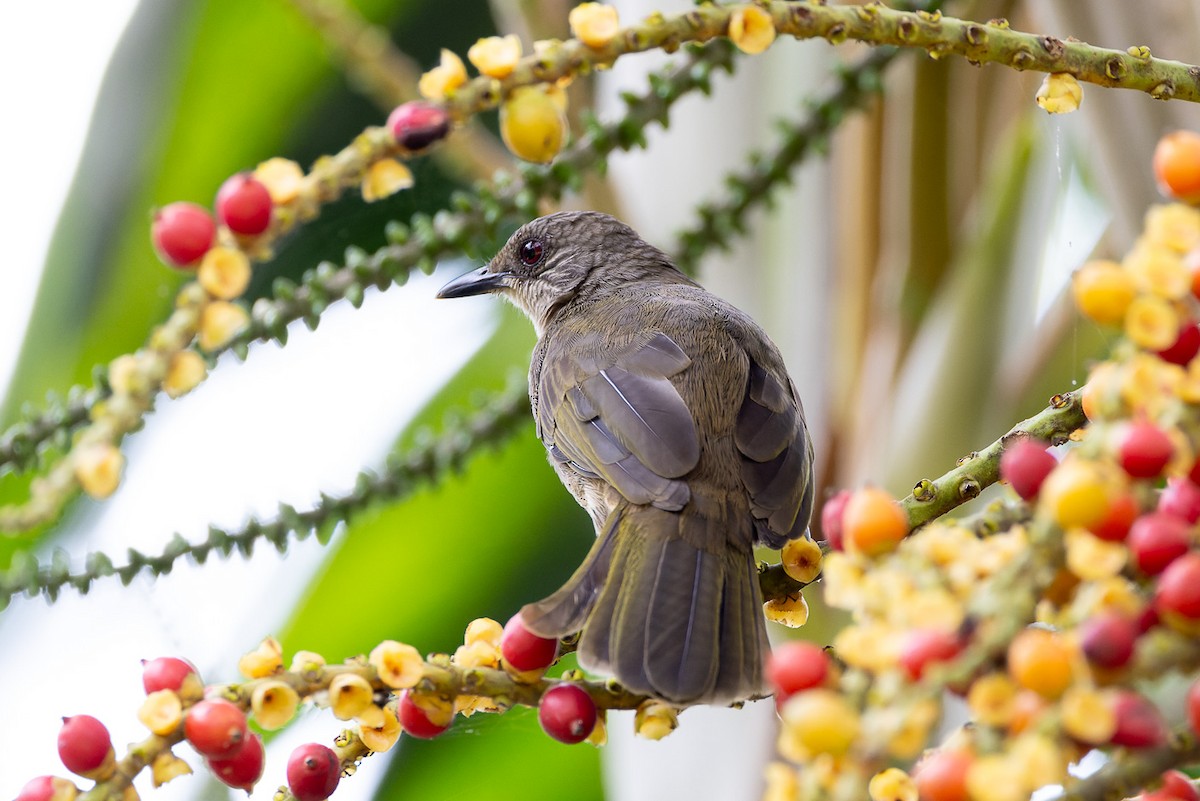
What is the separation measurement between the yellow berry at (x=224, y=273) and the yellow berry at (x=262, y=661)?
22cm

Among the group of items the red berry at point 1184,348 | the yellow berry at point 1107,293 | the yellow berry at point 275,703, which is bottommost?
the yellow berry at point 275,703

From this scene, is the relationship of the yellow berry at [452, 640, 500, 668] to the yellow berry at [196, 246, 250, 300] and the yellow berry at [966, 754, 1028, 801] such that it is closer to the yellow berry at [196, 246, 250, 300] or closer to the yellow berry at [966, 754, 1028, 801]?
the yellow berry at [196, 246, 250, 300]

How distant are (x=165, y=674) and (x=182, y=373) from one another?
0.64 ft

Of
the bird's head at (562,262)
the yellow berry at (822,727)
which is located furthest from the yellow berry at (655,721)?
the bird's head at (562,262)

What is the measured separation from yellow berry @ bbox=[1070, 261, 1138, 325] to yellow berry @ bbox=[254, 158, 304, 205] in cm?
48

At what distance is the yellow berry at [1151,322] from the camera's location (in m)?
0.56

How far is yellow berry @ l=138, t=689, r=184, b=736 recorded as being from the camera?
29.5 inches

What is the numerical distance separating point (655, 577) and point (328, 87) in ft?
7.21

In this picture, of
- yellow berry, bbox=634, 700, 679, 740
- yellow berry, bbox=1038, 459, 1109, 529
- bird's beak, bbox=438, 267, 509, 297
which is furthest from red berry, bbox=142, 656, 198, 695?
bird's beak, bbox=438, 267, 509, 297

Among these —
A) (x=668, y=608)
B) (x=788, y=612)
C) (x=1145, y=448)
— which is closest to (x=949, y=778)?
Answer: (x=1145, y=448)

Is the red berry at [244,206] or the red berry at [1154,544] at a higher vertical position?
the red berry at [244,206]

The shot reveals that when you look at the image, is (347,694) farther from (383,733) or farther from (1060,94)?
(1060,94)

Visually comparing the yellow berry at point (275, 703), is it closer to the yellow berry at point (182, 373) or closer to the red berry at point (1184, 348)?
the yellow berry at point (182, 373)

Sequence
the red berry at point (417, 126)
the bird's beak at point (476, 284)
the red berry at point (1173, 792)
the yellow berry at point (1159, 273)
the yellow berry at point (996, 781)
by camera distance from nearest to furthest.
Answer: the yellow berry at point (996, 781), the yellow berry at point (1159, 273), the red berry at point (1173, 792), the red berry at point (417, 126), the bird's beak at point (476, 284)
